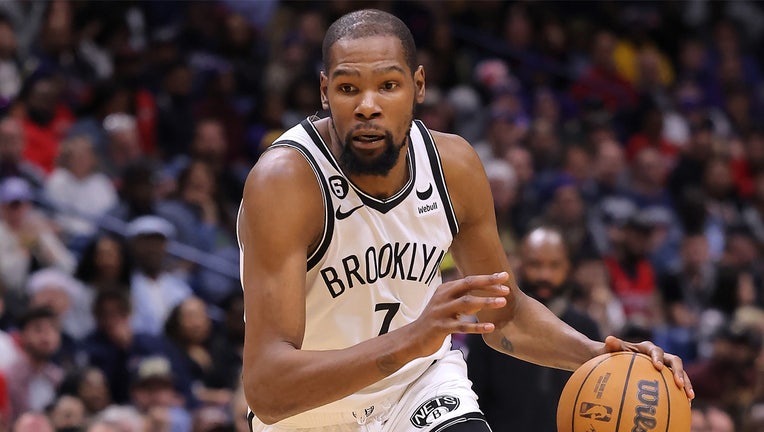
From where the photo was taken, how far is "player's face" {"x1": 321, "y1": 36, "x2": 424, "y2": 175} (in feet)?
13.0

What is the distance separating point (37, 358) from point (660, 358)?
14.9 ft

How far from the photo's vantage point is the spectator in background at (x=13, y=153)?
8.65 m

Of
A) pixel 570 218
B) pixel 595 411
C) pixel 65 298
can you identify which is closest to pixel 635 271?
pixel 570 218

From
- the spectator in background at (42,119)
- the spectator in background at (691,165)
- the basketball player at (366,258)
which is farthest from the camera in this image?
the spectator in background at (691,165)

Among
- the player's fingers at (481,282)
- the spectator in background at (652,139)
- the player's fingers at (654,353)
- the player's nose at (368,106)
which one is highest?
the player's nose at (368,106)

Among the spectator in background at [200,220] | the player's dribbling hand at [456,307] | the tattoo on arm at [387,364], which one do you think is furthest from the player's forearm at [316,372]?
the spectator in background at [200,220]

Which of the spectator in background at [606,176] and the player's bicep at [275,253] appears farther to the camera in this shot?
the spectator in background at [606,176]

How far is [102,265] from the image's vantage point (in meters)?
8.26

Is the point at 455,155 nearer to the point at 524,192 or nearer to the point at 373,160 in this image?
the point at 373,160

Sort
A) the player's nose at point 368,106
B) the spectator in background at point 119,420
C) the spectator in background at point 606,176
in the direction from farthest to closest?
the spectator in background at point 606,176, the spectator in background at point 119,420, the player's nose at point 368,106

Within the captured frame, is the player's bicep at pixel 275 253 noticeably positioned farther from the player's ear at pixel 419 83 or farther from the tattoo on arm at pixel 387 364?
the player's ear at pixel 419 83

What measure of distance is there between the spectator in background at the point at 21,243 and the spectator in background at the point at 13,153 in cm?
22

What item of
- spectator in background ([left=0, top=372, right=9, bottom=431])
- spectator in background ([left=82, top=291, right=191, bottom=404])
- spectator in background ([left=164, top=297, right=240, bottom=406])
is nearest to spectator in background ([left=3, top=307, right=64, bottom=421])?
spectator in background ([left=0, top=372, right=9, bottom=431])

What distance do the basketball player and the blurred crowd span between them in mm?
1877
